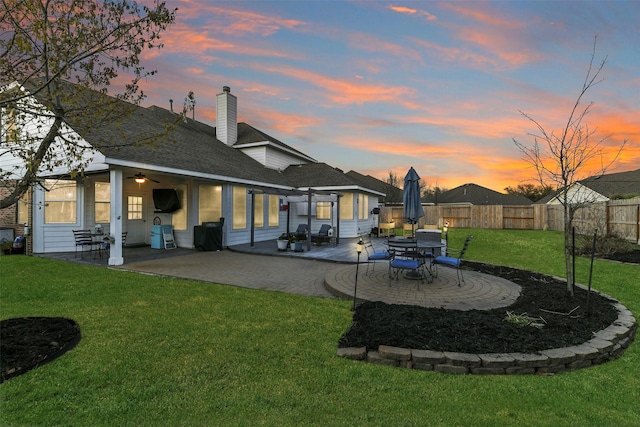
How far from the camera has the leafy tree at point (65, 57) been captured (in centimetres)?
353

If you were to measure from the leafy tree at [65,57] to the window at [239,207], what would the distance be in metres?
8.43

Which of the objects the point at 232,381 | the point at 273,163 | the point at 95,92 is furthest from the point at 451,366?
the point at 273,163

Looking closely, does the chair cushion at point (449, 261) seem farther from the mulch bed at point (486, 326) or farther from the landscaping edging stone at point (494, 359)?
the landscaping edging stone at point (494, 359)

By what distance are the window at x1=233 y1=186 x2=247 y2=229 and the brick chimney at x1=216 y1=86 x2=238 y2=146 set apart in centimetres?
634

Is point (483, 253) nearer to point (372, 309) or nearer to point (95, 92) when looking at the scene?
point (372, 309)

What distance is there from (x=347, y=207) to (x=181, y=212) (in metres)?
8.35

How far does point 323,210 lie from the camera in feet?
54.6

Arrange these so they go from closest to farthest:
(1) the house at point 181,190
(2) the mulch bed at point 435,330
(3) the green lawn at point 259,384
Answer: (3) the green lawn at point 259,384, (2) the mulch bed at point 435,330, (1) the house at point 181,190

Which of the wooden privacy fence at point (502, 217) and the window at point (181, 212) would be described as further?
the wooden privacy fence at point (502, 217)

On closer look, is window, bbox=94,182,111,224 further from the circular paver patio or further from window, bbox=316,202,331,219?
window, bbox=316,202,331,219

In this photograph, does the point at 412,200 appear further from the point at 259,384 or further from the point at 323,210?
the point at 259,384

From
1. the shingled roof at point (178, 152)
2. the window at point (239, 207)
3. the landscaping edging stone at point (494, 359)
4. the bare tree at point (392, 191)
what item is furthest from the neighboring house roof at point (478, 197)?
the landscaping edging stone at point (494, 359)

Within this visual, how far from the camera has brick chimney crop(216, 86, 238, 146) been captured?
1780 centimetres

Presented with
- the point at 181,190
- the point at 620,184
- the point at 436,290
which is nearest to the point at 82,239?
the point at 181,190
